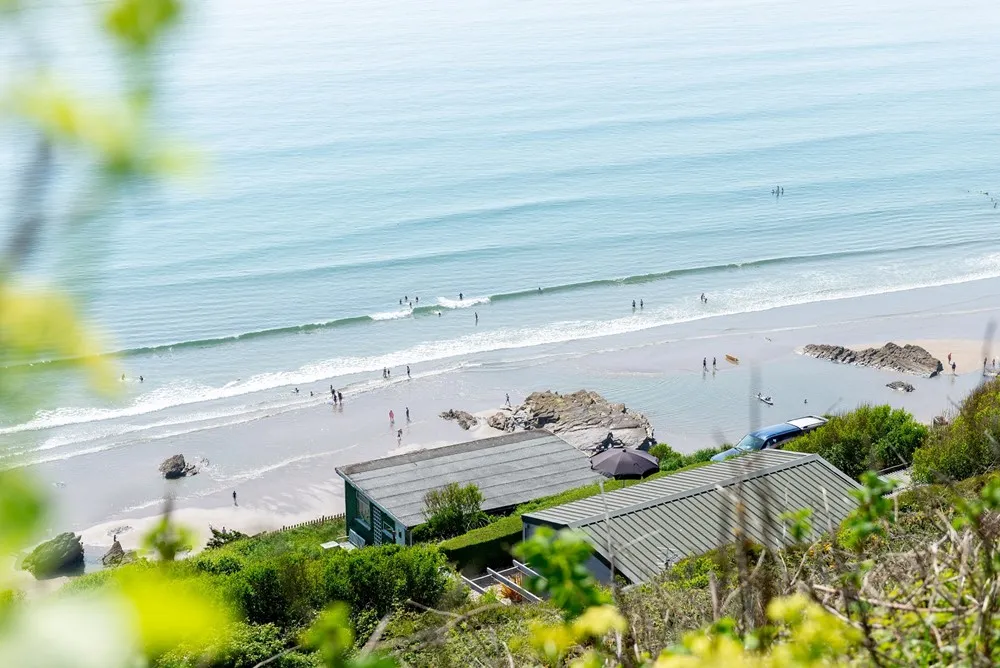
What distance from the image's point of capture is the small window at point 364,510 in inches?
1101

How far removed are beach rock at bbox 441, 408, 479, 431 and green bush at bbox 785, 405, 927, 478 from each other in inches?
581

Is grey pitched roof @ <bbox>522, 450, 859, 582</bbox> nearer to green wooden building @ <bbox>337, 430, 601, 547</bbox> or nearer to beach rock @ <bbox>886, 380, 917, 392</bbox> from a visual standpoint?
green wooden building @ <bbox>337, 430, 601, 547</bbox>

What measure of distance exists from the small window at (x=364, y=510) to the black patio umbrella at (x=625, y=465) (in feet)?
19.8

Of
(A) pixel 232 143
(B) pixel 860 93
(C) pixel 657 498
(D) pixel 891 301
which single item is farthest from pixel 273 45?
(C) pixel 657 498

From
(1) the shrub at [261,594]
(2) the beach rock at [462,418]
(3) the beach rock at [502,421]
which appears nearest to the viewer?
(1) the shrub at [261,594]

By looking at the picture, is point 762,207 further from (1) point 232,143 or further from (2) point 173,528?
(2) point 173,528

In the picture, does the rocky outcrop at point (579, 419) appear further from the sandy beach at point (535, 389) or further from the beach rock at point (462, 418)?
the sandy beach at point (535, 389)

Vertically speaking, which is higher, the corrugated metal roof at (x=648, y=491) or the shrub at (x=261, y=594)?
the corrugated metal roof at (x=648, y=491)

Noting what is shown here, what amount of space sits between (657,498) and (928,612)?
16.0 meters

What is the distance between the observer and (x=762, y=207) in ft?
231

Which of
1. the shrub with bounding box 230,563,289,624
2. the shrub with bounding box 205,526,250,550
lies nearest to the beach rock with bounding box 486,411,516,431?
the shrub with bounding box 205,526,250,550

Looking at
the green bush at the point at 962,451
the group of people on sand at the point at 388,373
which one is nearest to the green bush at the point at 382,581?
the green bush at the point at 962,451

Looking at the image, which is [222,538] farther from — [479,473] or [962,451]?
[962,451]

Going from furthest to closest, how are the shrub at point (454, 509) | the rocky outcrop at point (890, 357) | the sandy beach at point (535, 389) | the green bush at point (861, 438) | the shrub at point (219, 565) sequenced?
the rocky outcrop at point (890, 357), the sandy beach at point (535, 389), the green bush at point (861, 438), the shrub at point (454, 509), the shrub at point (219, 565)
